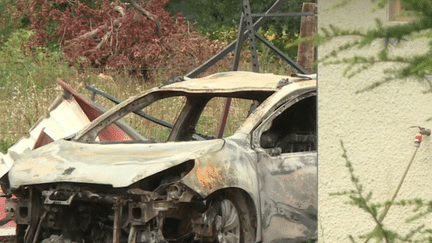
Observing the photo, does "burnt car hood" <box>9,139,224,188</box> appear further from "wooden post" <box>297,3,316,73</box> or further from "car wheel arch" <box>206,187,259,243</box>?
"wooden post" <box>297,3,316,73</box>

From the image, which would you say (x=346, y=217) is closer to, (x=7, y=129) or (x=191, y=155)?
(x=191, y=155)

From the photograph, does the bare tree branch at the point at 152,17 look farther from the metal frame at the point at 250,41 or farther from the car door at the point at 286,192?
the car door at the point at 286,192

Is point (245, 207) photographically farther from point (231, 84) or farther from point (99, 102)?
point (99, 102)

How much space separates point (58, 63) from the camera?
23.5 m

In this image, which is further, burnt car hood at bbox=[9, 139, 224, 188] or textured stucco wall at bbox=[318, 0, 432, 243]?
burnt car hood at bbox=[9, 139, 224, 188]

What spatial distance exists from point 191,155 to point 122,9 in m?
17.4

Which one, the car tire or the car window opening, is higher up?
the car window opening

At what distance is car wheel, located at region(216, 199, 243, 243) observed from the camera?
848 cm

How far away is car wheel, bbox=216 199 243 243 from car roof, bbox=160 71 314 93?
3.86 feet

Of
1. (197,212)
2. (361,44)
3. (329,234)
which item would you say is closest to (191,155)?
(197,212)

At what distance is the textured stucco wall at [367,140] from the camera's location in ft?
21.9

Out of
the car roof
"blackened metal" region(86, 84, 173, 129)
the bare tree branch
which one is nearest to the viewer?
the car roof

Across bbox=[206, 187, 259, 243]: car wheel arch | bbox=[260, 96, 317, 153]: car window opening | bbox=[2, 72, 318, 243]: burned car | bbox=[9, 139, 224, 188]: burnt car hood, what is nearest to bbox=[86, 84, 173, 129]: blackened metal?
bbox=[260, 96, 317, 153]: car window opening

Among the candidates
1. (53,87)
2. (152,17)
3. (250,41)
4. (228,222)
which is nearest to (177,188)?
(228,222)
